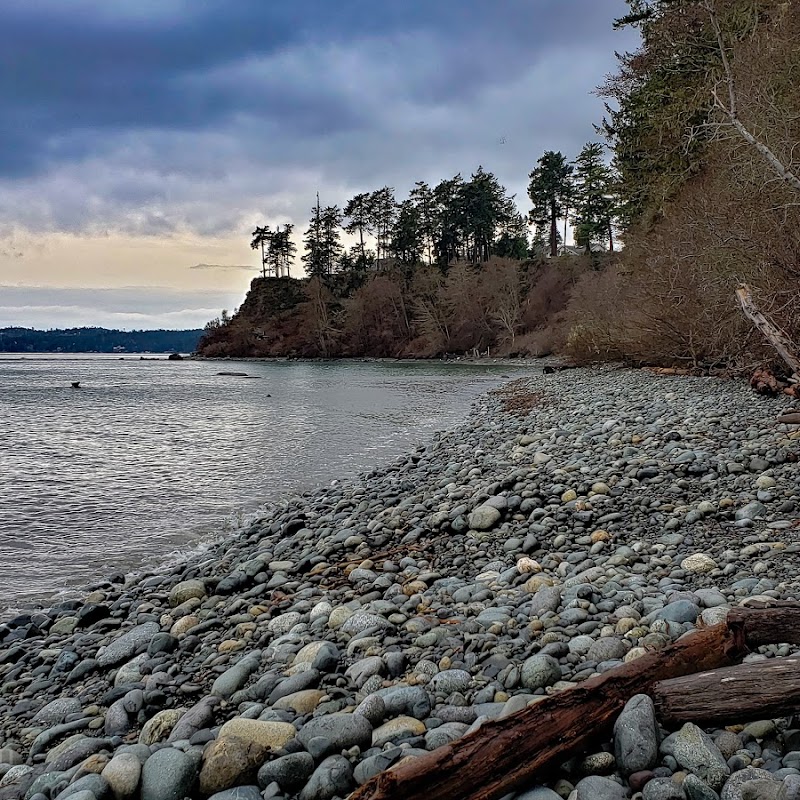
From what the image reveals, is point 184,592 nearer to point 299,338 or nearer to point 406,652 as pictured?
point 406,652

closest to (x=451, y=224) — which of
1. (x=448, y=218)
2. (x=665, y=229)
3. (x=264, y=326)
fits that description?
(x=448, y=218)

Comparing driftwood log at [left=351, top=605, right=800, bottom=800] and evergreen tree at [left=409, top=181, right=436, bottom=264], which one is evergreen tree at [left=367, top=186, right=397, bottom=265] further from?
driftwood log at [left=351, top=605, right=800, bottom=800]

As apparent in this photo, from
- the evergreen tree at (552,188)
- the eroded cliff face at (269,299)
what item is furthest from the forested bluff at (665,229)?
the eroded cliff face at (269,299)

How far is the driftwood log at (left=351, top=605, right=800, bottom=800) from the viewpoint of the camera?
5.71 ft

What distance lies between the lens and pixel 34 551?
6477mm

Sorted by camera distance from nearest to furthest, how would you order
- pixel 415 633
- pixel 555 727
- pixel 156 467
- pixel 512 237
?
pixel 555 727 < pixel 415 633 < pixel 156 467 < pixel 512 237

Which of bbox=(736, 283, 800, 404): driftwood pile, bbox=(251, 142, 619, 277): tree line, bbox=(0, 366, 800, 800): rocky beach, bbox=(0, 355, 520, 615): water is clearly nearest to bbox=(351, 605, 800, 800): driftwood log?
bbox=(0, 366, 800, 800): rocky beach

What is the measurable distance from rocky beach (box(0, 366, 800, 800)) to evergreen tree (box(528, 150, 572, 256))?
66213mm

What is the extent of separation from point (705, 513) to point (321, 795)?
3.59 m

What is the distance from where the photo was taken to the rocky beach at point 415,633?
7.21 feet

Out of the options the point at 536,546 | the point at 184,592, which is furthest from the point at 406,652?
the point at 184,592

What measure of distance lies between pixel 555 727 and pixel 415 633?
1.52 meters

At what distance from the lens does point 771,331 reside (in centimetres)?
927

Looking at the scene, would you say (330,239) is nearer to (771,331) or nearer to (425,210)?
(425,210)
